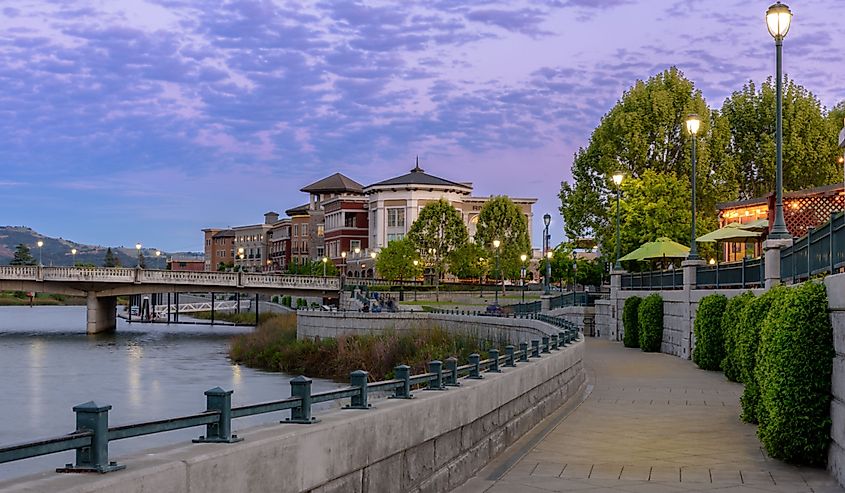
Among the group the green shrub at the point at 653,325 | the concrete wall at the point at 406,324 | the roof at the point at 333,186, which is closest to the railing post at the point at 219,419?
the concrete wall at the point at 406,324

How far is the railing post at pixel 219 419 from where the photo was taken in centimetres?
689

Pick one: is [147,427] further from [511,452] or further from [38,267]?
[38,267]

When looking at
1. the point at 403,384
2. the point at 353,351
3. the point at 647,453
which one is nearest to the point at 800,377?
the point at 647,453

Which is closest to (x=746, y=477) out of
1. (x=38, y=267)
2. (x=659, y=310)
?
(x=659, y=310)

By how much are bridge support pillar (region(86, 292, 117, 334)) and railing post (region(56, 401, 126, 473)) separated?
83773mm

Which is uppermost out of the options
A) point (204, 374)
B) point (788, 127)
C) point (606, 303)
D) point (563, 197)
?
point (788, 127)

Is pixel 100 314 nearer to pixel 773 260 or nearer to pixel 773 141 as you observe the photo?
pixel 773 141

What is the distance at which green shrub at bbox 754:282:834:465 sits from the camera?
11.7 metres

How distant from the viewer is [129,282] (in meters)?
81.2

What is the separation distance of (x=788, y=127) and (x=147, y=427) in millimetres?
70592

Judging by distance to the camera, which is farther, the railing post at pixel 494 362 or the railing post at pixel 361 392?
the railing post at pixel 494 362

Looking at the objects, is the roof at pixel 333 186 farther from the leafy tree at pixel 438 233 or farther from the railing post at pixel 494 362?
the railing post at pixel 494 362

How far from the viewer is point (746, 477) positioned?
12055mm

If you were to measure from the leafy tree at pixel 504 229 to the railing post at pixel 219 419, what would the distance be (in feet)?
323
